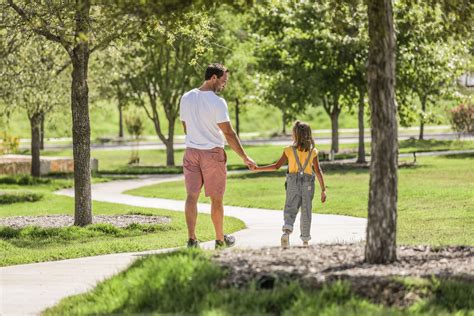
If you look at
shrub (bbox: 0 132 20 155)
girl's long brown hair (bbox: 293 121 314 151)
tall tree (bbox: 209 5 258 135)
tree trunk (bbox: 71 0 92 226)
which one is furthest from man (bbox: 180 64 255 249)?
tall tree (bbox: 209 5 258 135)

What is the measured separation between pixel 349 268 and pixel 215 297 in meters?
1.39

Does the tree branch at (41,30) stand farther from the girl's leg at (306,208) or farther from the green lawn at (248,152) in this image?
the green lawn at (248,152)

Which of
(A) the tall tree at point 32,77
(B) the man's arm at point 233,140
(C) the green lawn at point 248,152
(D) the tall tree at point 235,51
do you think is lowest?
(C) the green lawn at point 248,152

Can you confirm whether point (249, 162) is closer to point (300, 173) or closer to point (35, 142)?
point (300, 173)

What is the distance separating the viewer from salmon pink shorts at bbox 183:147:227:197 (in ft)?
34.4

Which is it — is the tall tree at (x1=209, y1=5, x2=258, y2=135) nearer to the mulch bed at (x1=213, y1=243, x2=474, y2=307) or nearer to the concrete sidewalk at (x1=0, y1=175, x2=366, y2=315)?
the concrete sidewalk at (x1=0, y1=175, x2=366, y2=315)

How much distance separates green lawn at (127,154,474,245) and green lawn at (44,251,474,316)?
3.31 meters

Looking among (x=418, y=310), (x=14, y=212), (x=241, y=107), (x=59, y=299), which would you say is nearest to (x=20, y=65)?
(x=14, y=212)

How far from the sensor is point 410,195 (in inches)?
837

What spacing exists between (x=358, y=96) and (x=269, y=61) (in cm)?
388

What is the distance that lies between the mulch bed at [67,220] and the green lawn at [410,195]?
3399mm

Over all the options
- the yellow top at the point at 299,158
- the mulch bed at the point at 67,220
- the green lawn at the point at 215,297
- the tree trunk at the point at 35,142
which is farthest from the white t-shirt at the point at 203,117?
the tree trunk at the point at 35,142

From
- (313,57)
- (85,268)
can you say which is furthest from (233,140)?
(313,57)

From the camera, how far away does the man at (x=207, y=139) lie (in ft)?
34.0
